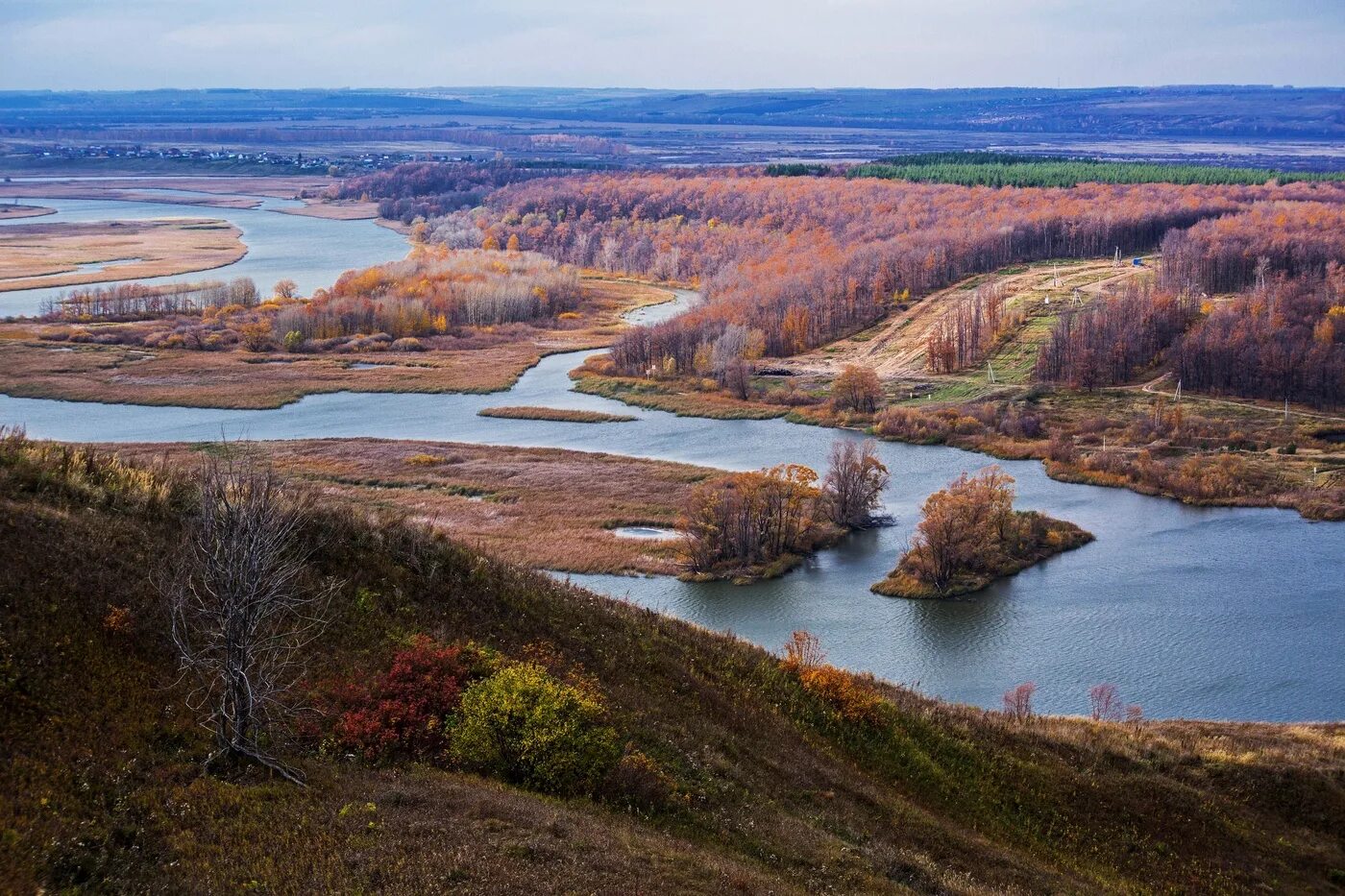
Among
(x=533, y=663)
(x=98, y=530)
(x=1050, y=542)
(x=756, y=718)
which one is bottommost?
(x=1050, y=542)

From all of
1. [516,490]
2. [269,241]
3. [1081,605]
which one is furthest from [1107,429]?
[269,241]

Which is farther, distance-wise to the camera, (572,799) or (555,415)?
(555,415)

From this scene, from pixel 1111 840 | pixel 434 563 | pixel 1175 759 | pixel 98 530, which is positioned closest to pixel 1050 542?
pixel 1175 759

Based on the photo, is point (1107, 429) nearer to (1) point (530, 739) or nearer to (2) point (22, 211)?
(1) point (530, 739)

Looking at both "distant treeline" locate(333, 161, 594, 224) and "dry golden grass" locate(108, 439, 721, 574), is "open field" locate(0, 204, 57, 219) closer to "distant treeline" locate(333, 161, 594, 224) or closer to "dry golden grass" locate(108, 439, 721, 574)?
"distant treeline" locate(333, 161, 594, 224)

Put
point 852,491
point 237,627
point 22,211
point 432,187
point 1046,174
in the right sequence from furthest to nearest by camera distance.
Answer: point 432,187, point 22,211, point 1046,174, point 852,491, point 237,627

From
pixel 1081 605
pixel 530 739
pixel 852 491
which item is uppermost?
pixel 530 739

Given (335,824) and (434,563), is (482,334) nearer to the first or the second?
(434,563)

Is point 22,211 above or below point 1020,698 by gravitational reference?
above
